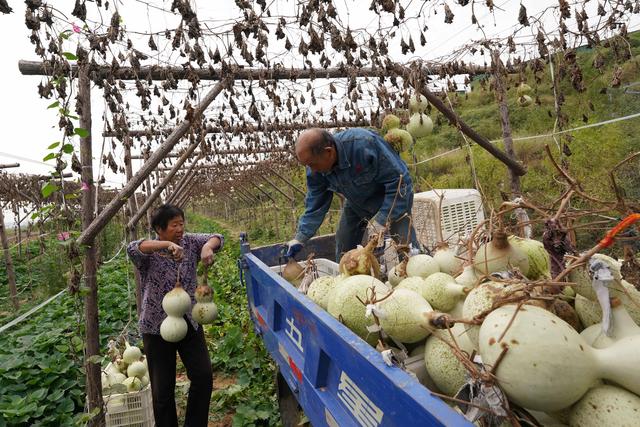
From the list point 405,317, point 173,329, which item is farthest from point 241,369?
point 405,317

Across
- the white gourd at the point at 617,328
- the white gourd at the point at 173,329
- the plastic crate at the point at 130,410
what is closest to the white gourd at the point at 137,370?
the plastic crate at the point at 130,410

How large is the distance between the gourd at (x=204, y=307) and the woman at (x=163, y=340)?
0.28 ft

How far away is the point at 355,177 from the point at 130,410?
2658mm

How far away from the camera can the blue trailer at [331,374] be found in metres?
1.08

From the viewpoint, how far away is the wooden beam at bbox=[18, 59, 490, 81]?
3.52 m

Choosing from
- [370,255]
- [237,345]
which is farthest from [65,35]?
[237,345]

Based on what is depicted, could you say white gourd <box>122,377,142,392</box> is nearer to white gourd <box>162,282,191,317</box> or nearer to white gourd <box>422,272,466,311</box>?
white gourd <box>162,282,191,317</box>

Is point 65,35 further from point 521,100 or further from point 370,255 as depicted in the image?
point 521,100

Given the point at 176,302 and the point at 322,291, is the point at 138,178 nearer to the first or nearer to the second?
the point at 176,302

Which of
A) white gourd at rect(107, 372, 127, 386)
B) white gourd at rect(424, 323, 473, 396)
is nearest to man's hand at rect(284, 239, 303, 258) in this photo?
white gourd at rect(107, 372, 127, 386)

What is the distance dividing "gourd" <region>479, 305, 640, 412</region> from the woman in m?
2.44

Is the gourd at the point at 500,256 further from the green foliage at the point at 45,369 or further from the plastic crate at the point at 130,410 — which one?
the plastic crate at the point at 130,410

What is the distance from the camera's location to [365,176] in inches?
138

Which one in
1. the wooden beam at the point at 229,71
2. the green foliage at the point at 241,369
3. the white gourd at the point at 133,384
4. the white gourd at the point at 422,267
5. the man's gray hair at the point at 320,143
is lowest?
the green foliage at the point at 241,369
